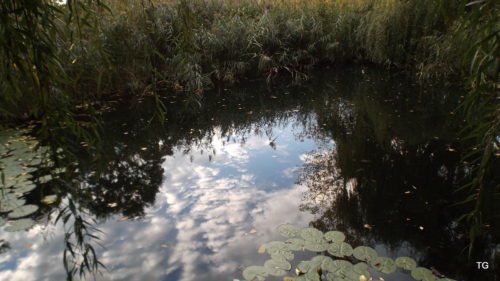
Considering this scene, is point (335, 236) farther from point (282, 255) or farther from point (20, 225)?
point (20, 225)

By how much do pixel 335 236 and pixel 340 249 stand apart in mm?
153

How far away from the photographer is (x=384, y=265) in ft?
8.14

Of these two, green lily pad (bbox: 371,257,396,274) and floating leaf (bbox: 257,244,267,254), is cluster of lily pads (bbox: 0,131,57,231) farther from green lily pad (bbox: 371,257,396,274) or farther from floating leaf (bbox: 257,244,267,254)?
green lily pad (bbox: 371,257,396,274)

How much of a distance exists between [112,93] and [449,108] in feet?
18.3

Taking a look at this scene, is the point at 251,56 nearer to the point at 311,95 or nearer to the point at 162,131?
the point at 311,95

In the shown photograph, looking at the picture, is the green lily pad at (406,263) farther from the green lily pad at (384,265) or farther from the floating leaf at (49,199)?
the floating leaf at (49,199)

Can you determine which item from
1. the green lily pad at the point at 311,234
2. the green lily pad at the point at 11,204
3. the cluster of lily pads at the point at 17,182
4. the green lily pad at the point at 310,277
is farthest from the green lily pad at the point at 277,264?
the green lily pad at the point at 11,204

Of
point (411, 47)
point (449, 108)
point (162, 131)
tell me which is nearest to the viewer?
point (162, 131)

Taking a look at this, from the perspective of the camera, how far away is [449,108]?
5.83 meters

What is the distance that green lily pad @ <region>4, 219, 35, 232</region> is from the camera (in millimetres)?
2994

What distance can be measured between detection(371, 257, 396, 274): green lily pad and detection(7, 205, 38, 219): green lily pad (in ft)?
8.66

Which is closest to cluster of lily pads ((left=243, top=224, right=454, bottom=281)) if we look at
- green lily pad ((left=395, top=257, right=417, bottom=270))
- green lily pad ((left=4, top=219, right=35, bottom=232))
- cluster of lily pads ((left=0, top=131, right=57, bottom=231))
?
green lily pad ((left=395, top=257, right=417, bottom=270))

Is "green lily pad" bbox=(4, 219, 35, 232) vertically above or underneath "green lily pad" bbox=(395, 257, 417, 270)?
above

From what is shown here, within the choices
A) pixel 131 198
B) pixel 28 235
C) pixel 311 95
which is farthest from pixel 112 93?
pixel 28 235
